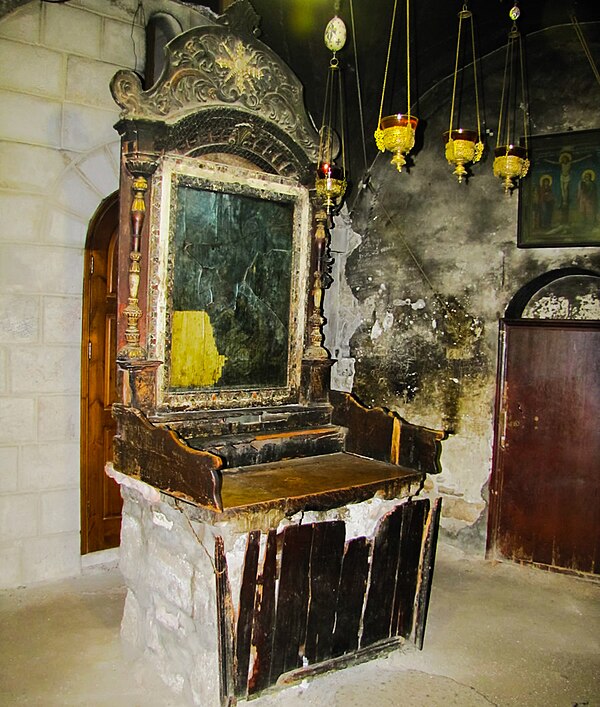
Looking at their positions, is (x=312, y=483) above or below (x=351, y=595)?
above

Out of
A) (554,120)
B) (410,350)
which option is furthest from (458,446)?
(554,120)

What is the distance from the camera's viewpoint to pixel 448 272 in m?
4.84

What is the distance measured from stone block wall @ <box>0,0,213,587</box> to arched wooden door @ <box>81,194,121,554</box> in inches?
3.6

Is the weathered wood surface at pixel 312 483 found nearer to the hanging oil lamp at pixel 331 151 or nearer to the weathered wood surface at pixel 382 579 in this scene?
the weathered wood surface at pixel 382 579

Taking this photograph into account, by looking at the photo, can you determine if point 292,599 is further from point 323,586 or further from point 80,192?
point 80,192

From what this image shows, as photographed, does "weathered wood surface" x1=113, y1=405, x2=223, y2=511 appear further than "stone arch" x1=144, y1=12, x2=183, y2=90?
No

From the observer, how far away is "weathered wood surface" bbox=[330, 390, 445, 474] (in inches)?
131

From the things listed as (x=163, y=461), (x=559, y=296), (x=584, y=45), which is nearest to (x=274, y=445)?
(x=163, y=461)

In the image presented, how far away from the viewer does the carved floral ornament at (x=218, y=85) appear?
9.88ft

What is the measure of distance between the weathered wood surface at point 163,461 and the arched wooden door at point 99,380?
1.12 metres

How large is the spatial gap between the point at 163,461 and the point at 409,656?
1633 millimetres

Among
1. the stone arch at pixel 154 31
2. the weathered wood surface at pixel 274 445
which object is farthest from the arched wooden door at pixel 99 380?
the weathered wood surface at pixel 274 445

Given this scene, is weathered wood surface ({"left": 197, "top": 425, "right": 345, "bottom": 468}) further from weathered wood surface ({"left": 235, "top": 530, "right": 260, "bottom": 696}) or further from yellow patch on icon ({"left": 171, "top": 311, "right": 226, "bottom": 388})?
weathered wood surface ({"left": 235, "top": 530, "right": 260, "bottom": 696})

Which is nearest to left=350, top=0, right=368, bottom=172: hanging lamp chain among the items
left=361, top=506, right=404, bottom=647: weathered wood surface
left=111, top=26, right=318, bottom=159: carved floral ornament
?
left=111, top=26, right=318, bottom=159: carved floral ornament
